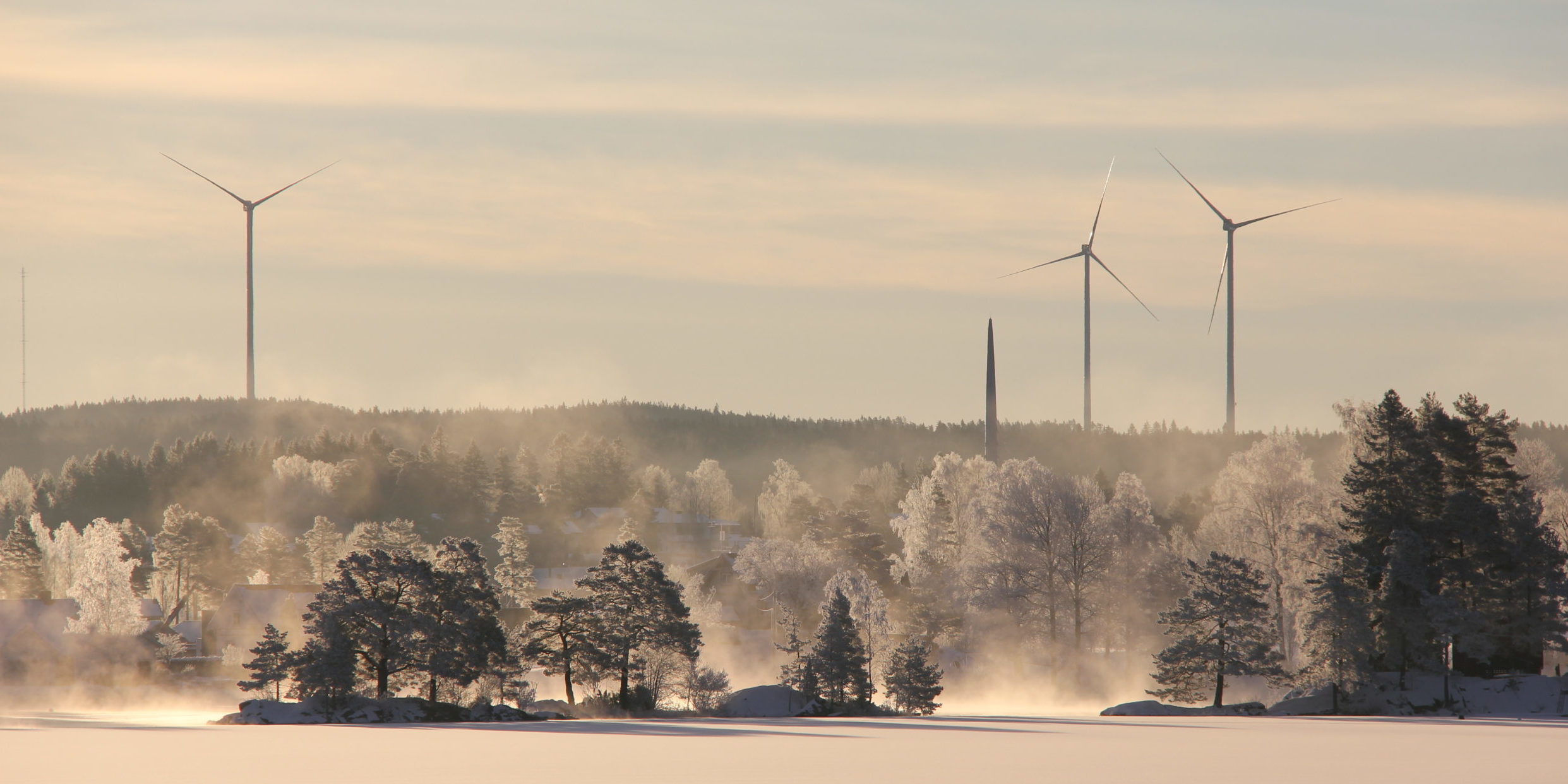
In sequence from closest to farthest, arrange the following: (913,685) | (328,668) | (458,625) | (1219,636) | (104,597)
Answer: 1. (328,668)
2. (458,625)
3. (1219,636)
4. (913,685)
5. (104,597)

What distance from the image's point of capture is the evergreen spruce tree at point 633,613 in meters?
92.4

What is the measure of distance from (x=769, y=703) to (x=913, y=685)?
808 centimetres

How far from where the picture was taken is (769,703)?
94062mm

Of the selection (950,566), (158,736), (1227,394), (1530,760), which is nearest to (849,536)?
(950,566)

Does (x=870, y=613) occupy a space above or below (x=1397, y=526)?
Answer: below

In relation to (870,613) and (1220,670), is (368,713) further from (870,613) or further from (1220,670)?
(870,613)

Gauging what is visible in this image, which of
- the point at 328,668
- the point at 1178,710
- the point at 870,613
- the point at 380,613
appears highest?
the point at 380,613

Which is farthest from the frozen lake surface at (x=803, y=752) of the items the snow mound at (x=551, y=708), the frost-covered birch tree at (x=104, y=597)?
the frost-covered birch tree at (x=104, y=597)

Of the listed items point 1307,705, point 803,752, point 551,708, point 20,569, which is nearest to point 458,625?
point 551,708

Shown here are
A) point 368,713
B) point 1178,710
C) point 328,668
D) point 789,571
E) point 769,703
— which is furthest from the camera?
point 789,571

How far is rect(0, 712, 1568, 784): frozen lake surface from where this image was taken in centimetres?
4891

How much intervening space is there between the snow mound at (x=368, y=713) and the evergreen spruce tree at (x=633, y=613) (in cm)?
621

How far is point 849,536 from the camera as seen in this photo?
156500mm

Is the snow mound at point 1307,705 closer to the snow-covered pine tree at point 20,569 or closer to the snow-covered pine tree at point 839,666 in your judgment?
the snow-covered pine tree at point 839,666
